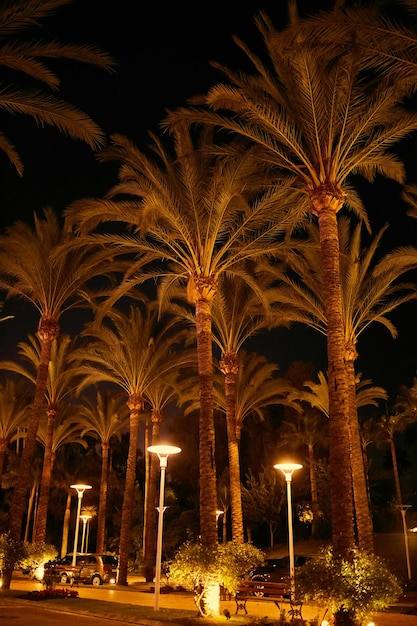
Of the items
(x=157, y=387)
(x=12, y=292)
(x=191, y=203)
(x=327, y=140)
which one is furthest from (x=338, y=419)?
(x=157, y=387)

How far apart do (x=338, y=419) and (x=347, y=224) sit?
11.9 metres

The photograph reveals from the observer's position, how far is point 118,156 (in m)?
18.1

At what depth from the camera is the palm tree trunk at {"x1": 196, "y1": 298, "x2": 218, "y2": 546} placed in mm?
15938

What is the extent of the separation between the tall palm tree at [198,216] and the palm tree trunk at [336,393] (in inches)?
90.9

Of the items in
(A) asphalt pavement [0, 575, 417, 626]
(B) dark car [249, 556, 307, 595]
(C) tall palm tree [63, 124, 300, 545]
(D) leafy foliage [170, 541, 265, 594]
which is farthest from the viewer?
(B) dark car [249, 556, 307, 595]

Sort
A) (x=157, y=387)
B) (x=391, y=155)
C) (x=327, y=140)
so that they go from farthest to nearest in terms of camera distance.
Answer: (x=157, y=387), (x=391, y=155), (x=327, y=140)

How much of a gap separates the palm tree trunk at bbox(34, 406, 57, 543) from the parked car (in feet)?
5.59

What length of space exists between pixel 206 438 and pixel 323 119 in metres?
9.03

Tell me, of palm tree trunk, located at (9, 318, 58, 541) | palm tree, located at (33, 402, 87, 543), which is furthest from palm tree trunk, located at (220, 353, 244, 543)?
palm tree, located at (33, 402, 87, 543)

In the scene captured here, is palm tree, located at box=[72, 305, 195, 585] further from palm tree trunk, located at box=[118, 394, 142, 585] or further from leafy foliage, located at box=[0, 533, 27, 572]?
leafy foliage, located at box=[0, 533, 27, 572]

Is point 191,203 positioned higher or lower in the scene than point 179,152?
lower

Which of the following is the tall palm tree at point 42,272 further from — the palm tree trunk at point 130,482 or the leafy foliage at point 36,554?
the palm tree trunk at point 130,482

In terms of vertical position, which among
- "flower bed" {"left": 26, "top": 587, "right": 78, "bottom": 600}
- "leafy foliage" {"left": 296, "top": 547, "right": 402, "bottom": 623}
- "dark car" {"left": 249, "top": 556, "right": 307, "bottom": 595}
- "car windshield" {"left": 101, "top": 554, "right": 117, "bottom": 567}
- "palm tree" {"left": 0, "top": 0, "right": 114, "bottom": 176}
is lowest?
"flower bed" {"left": 26, "top": 587, "right": 78, "bottom": 600}

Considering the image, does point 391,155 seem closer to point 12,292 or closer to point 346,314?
point 346,314
